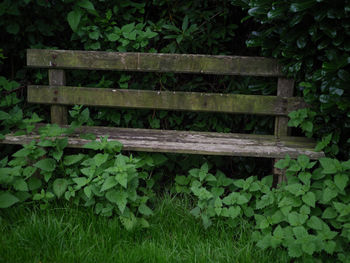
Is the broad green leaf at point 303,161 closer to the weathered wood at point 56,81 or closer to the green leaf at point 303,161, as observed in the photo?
the green leaf at point 303,161

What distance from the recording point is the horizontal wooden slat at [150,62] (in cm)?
310

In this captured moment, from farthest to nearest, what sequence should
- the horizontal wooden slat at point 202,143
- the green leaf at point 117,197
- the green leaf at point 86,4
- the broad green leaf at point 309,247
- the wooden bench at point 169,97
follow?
the green leaf at point 86,4, the wooden bench at point 169,97, the horizontal wooden slat at point 202,143, the green leaf at point 117,197, the broad green leaf at point 309,247

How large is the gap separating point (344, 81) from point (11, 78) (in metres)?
3.11

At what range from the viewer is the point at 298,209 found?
250cm

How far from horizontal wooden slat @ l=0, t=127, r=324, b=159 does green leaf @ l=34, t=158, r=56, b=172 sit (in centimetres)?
20

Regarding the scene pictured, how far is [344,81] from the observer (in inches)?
96.5

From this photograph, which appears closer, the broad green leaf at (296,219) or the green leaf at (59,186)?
the broad green leaf at (296,219)

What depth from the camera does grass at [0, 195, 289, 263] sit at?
93.7 inches

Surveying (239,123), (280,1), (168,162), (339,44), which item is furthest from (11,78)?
(339,44)

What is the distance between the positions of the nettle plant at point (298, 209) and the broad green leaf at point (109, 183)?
1.99 ft

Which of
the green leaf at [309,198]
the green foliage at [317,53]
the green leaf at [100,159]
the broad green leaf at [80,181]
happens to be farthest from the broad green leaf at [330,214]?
the broad green leaf at [80,181]

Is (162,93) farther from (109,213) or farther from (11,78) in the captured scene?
(11,78)

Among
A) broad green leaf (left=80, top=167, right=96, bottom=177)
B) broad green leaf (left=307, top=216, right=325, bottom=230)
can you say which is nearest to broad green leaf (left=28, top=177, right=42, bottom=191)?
broad green leaf (left=80, top=167, right=96, bottom=177)

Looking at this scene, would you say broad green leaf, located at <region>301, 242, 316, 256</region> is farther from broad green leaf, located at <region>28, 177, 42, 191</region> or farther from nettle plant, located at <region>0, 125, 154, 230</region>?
broad green leaf, located at <region>28, 177, 42, 191</region>
